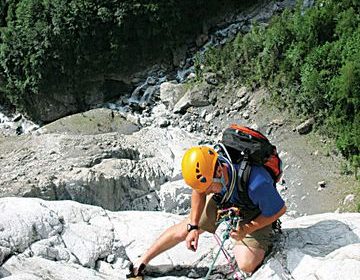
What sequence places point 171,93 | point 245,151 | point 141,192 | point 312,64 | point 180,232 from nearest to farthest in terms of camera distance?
point 245,151
point 180,232
point 141,192
point 312,64
point 171,93

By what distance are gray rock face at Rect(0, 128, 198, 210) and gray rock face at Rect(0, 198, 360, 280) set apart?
477 centimetres

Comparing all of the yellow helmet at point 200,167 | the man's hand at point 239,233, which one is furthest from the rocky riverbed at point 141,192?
the yellow helmet at point 200,167

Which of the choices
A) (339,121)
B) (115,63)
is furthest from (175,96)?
(339,121)

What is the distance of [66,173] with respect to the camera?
1083 centimetres

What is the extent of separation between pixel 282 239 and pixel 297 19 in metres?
9.61

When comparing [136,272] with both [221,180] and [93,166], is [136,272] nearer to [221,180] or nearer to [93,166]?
[221,180]

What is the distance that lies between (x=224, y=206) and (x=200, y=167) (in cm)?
72

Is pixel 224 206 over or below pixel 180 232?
over

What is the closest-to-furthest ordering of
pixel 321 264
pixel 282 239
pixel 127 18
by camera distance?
pixel 321 264 < pixel 282 239 < pixel 127 18

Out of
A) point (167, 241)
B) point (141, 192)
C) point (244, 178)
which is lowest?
point (141, 192)

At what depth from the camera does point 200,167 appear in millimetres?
4285

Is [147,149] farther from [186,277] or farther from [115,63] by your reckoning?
[186,277]

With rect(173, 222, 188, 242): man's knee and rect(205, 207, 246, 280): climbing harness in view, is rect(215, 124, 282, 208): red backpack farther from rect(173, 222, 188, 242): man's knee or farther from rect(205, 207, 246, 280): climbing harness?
rect(173, 222, 188, 242): man's knee

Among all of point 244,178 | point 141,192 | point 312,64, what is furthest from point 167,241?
point 312,64
